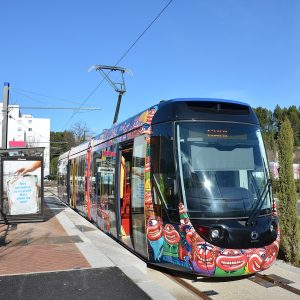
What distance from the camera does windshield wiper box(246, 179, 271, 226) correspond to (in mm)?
6739

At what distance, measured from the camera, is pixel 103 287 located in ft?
20.9

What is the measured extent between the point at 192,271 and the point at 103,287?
136 cm

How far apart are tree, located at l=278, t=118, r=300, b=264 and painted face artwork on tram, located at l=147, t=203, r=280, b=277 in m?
2.49

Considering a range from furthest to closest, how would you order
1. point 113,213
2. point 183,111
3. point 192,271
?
point 113,213 → point 183,111 → point 192,271

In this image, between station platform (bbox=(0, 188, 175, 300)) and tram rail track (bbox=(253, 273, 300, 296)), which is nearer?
station platform (bbox=(0, 188, 175, 300))

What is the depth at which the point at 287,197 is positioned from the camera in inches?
370

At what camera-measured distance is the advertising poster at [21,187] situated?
45.2 ft

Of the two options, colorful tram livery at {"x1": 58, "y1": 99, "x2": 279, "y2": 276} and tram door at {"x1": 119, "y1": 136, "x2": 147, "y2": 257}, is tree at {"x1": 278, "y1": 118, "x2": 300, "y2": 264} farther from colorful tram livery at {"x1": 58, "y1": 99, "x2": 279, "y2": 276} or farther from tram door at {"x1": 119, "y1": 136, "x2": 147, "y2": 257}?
tram door at {"x1": 119, "y1": 136, "x2": 147, "y2": 257}

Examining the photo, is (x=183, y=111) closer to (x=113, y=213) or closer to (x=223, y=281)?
(x=223, y=281)

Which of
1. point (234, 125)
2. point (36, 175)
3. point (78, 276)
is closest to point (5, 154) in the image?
point (36, 175)

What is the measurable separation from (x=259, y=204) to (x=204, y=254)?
4.23ft

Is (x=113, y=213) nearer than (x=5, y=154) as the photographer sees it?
Yes

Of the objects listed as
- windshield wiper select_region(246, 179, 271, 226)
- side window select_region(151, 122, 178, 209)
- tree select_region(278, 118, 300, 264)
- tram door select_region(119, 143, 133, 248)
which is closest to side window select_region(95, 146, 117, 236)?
tram door select_region(119, 143, 133, 248)

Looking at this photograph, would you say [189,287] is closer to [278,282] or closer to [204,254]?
[204,254]
